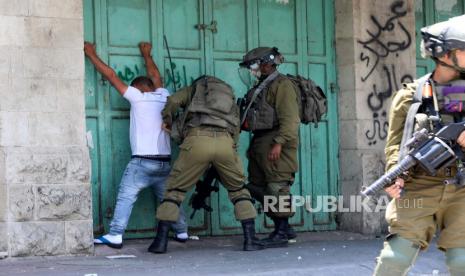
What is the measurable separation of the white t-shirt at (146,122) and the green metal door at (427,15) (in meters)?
3.54

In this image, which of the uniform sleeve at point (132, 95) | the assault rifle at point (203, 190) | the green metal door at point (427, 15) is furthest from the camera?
the green metal door at point (427, 15)

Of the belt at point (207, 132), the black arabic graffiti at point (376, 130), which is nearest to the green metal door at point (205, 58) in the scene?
the black arabic graffiti at point (376, 130)

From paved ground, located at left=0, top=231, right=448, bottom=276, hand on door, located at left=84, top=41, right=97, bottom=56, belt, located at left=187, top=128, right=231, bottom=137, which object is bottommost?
paved ground, located at left=0, top=231, right=448, bottom=276

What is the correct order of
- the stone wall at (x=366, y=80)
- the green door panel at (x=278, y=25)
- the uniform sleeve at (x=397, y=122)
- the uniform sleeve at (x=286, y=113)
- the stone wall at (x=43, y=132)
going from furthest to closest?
the stone wall at (x=366, y=80), the green door panel at (x=278, y=25), the uniform sleeve at (x=286, y=113), the stone wall at (x=43, y=132), the uniform sleeve at (x=397, y=122)

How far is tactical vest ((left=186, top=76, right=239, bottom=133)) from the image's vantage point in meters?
7.53

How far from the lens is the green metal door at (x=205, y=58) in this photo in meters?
7.98

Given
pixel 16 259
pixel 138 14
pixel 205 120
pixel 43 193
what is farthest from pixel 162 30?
pixel 16 259

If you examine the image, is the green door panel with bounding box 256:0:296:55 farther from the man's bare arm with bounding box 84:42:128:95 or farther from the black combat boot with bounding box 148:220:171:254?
the black combat boot with bounding box 148:220:171:254

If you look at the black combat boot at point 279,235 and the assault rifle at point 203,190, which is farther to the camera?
the assault rifle at point 203,190

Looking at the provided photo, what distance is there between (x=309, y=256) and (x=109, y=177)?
2.06 meters

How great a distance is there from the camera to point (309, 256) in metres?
7.50

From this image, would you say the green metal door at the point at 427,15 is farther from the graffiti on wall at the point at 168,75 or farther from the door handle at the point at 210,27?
the graffiti on wall at the point at 168,75

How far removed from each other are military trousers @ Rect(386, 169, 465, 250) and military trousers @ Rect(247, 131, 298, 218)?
324 cm

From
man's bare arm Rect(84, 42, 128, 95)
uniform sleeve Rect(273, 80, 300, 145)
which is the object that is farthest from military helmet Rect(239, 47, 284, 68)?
man's bare arm Rect(84, 42, 128, 95)
